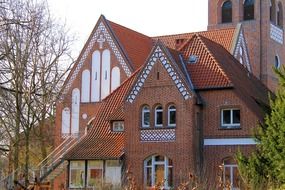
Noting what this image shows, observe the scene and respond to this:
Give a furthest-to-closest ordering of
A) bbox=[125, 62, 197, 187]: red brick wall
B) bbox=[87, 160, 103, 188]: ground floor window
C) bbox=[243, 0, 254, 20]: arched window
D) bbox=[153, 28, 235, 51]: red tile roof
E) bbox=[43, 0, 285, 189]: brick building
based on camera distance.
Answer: bbox=[243, 0, 254, 20]: arched window < bbox=[153, 28, 235, 51]: red tile roof < bbox=[87, 160, 103, 188]: ground floor window < bbox=[125, 62, 197, 187]: red brick wall < bbox=[43, 0, 285, 189]: brick building

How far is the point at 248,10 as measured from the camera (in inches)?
2127

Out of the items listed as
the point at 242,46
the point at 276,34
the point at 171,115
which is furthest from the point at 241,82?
the point at 276,34

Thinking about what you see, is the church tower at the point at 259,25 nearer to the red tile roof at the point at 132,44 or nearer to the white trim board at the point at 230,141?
the red tile roof at the point at 132,44

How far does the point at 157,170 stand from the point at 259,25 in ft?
76.9

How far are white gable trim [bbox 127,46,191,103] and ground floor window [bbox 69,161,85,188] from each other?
5.11 metres

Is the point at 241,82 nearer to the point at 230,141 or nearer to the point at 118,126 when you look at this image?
the point at 230,141

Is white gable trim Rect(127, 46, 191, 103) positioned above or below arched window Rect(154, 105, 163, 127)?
above

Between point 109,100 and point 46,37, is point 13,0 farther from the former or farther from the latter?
point 109,100

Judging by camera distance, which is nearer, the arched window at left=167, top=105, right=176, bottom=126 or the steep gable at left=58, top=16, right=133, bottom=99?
the arched window at left=167, top=105, right=176, bottom=126

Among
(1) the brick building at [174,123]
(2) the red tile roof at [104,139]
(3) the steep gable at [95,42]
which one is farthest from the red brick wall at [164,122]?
(3) the steep gable at [95,42]

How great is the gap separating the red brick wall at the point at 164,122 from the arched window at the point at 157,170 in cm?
32

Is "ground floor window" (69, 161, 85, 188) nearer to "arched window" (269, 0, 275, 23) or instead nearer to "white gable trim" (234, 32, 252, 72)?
"white gable trim" (234, 32, 252, 72)

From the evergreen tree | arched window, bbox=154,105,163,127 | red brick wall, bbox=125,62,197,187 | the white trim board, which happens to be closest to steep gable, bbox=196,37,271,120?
the white trim board

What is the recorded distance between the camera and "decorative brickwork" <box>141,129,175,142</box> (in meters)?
33.3
